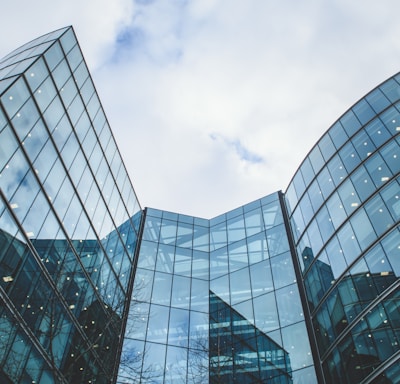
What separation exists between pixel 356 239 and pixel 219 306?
38.4 feet

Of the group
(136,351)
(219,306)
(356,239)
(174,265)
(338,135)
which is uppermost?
(338,135)

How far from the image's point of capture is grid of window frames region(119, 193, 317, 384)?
22812 mm

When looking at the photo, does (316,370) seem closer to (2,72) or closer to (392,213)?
(392,213)

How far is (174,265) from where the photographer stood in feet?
102

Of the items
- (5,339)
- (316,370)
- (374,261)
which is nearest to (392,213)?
(374,261)

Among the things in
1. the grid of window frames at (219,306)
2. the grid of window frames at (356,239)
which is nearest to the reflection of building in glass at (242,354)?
the grid of window frames at (219,306)

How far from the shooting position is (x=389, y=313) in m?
16.5

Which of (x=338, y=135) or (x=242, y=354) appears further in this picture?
(x=338, y=135)

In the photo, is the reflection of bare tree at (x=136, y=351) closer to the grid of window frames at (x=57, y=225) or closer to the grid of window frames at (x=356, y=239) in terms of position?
the grid of window frames at (x=57, y=225)

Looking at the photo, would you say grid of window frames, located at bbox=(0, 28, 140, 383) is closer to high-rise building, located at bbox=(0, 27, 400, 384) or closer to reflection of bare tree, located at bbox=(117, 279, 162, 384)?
high-rise building, located at bbox=(0, 27, 400, 384)

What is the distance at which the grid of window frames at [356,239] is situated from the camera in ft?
55.7

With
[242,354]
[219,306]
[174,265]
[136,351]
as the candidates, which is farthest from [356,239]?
[174,265]

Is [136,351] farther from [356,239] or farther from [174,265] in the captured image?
[356,239]

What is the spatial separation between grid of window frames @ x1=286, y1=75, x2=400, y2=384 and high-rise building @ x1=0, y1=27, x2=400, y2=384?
0.08 meters
